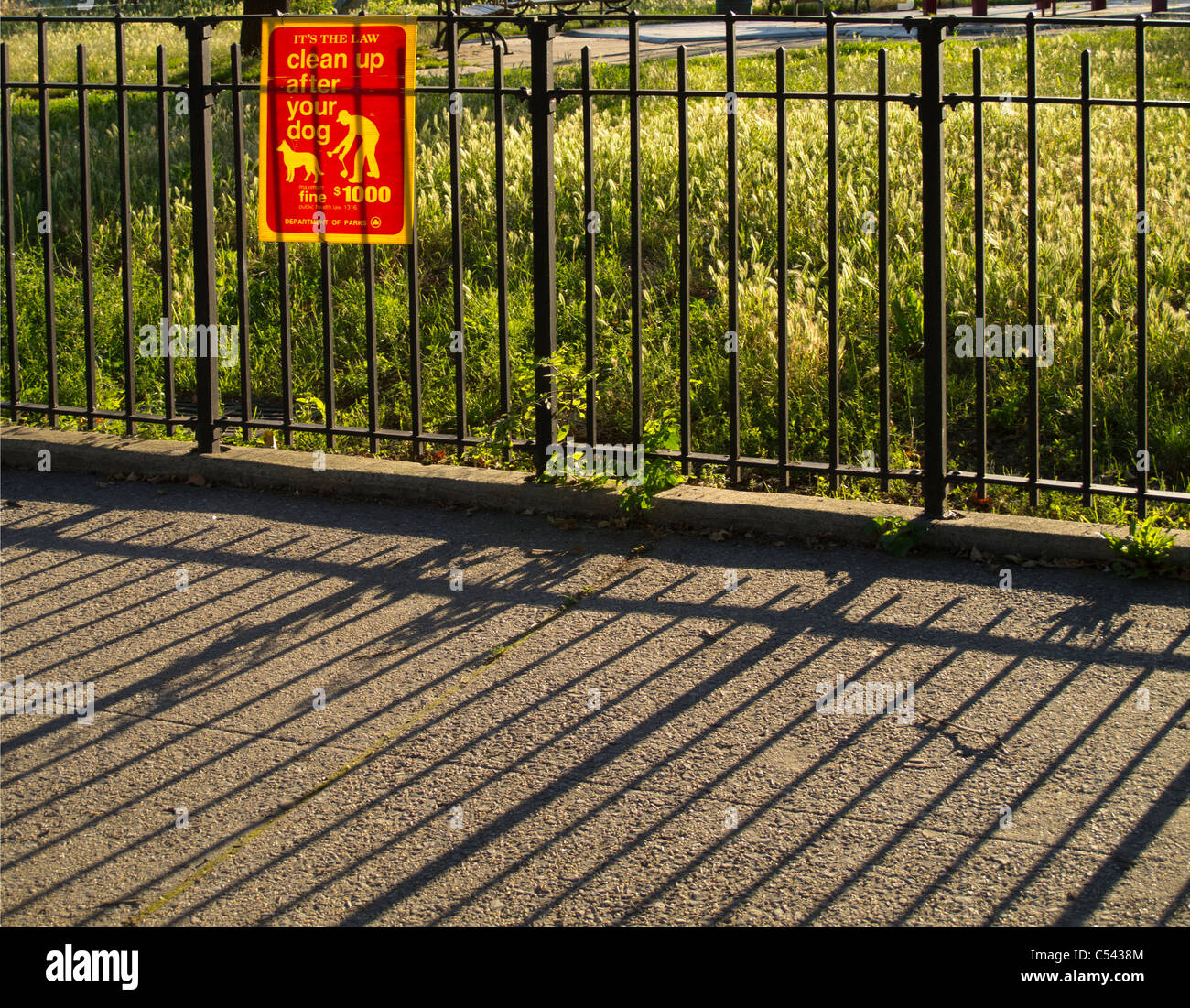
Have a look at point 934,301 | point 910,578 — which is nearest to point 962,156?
point 934,301

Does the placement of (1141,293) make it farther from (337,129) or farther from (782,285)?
(337,129)

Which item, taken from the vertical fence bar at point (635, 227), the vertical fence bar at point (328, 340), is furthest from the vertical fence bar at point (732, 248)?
the vertical fence bar at point (328, 340)

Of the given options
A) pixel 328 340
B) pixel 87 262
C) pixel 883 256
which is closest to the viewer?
pixel 883 256

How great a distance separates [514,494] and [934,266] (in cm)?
207

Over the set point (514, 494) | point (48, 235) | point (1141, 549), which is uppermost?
point (48, 235)

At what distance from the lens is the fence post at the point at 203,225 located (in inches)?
289

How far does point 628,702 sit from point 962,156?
688cm

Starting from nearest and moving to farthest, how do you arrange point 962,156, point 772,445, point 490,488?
point 490,488 < point 772,445 < point 962,156

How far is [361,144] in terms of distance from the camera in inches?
281

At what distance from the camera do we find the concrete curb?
622 cm

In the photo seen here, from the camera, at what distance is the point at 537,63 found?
22.5 ft

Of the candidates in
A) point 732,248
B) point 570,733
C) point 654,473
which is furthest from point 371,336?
point 570,733

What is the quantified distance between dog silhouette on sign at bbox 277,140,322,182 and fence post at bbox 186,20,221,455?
38cm
